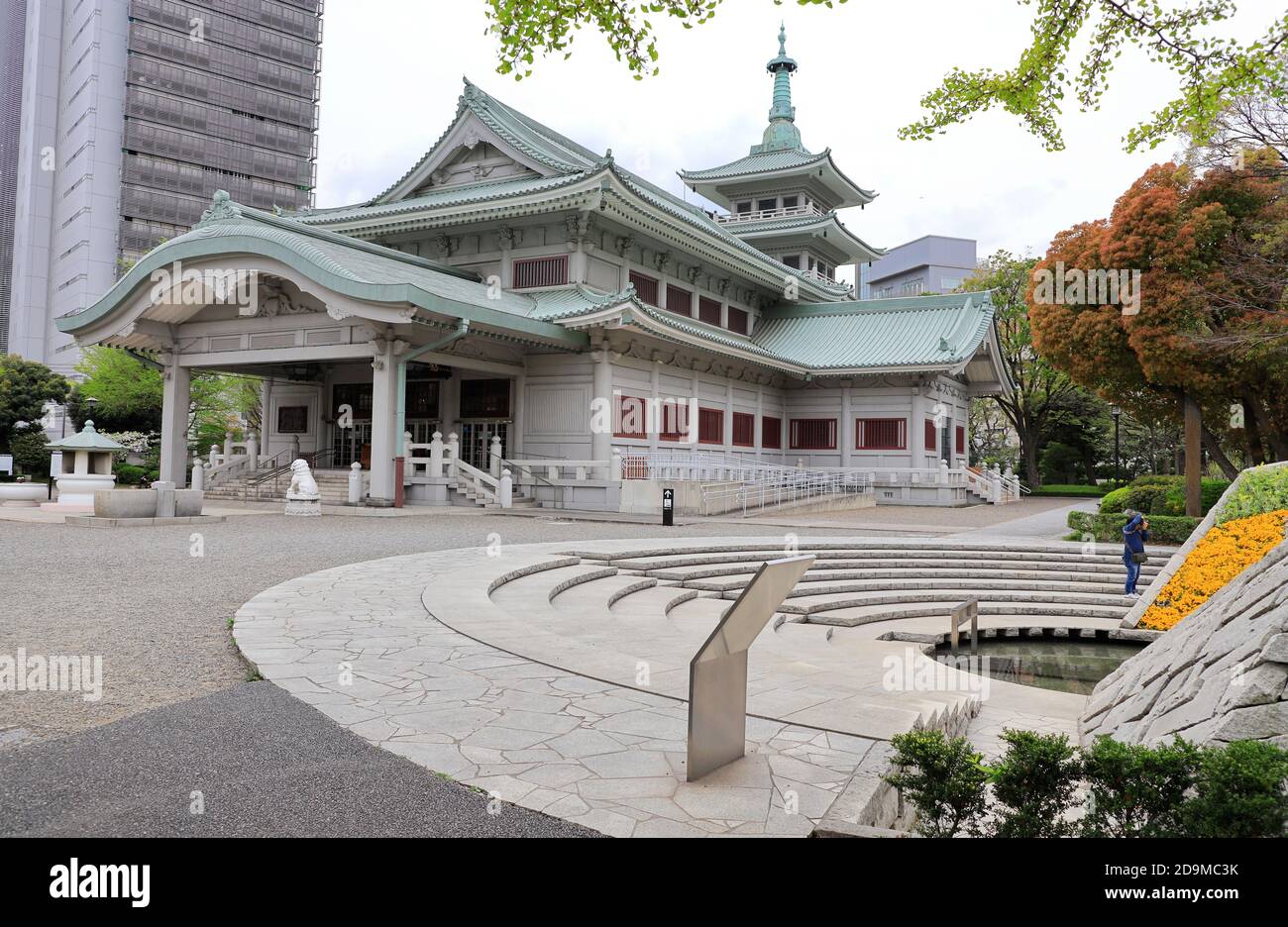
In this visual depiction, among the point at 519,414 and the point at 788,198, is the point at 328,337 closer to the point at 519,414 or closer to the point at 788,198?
the point at 519,414

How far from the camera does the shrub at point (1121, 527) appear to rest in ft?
54.3

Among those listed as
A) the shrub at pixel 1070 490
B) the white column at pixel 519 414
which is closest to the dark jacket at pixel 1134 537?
the white column at pixel 519 414

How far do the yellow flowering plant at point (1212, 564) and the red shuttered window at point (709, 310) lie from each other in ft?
71.7

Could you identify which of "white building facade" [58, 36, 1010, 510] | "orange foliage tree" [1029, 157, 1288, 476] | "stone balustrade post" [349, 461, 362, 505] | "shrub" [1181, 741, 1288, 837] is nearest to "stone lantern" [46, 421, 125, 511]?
"white building facade" [58, 36, 1010, 510]

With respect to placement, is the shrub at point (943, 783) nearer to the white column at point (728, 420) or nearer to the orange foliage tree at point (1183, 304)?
the orange foliage tree at point (1183, 304)

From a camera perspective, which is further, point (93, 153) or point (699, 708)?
point (93, 153)

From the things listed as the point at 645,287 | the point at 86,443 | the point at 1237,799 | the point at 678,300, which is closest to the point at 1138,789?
the point at 1237,799

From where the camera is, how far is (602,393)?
24.2m

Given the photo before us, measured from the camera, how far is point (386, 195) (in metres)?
28.7

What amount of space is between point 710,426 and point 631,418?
4758 millimetres

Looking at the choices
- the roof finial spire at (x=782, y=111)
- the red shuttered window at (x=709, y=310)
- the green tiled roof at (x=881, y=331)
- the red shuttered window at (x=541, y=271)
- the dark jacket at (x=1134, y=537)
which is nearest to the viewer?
the dark jacket at (x=1134, y=537)
